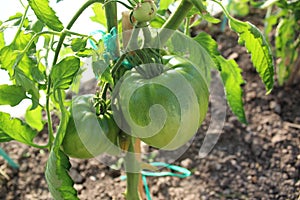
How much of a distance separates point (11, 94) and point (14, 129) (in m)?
0.08

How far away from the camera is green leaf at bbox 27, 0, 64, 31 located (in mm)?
741

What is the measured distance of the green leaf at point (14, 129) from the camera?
831 millimetres

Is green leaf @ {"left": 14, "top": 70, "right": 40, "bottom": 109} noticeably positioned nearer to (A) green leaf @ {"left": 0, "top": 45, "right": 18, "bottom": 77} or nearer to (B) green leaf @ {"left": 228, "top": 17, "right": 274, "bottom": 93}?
(A) green leaf @ {"left": 0, "top": 45, "right": 18, "bottom": 77}

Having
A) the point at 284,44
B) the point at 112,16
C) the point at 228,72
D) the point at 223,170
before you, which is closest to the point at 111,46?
the point at 112,16

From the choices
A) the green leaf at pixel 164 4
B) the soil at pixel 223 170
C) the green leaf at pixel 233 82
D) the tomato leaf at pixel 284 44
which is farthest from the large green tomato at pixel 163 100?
the tomato leaf at pixel 284 44

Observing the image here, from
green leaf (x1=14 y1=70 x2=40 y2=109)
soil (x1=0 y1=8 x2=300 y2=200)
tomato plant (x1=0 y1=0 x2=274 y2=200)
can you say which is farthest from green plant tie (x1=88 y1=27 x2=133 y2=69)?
soil (x1=0 y1=8 x2=300 y2=200)

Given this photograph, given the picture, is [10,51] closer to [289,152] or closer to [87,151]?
[87,151]

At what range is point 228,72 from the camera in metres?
0.98

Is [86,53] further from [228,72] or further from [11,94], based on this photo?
[228,72]

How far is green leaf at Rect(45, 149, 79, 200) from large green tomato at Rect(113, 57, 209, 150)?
0.12 metres

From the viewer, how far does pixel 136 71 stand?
0.76 metres

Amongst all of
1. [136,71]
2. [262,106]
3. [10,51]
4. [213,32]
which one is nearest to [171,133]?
[136,71]

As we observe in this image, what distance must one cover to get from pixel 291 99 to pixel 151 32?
4.13 ft

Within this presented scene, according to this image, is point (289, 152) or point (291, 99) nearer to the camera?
point (289, 152)
